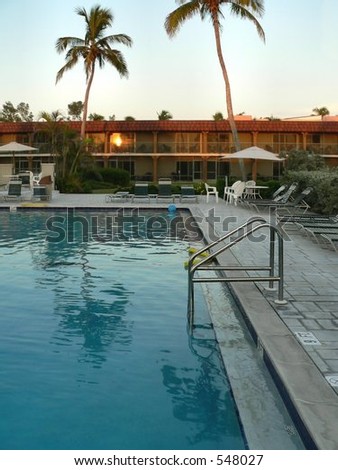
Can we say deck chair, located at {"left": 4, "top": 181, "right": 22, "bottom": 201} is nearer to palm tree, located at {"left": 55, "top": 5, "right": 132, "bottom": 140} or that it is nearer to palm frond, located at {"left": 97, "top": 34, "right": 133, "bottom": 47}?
palm tree, located at {"left": 55, "top": 5, "right": 132, "bottom": 140}

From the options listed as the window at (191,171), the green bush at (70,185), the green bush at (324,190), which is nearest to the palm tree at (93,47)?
the window at (191,171)

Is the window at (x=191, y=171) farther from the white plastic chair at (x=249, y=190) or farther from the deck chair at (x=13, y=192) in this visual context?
the deck chair at (x=13, y=192)

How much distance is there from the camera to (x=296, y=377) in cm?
354

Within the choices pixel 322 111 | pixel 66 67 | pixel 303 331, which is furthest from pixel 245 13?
pixel 322 111

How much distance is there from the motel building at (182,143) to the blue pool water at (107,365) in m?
28.6

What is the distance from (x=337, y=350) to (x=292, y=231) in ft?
26.9

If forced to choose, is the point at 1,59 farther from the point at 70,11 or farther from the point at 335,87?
the point at 335,87

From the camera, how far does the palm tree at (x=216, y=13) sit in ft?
80.3

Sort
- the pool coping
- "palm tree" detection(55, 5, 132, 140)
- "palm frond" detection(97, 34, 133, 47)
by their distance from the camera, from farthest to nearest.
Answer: "palm frond" detection(97, 34, 133, 47), "palm tree" detection(55, 5, 132, 140), the pool coping

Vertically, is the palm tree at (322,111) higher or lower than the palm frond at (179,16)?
higher

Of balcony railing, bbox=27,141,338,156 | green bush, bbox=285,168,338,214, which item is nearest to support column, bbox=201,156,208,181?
balcony railing, bbox=27,141,338,156

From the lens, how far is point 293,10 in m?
22.6

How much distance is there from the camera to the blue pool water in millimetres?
3389

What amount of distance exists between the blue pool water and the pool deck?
444mm
